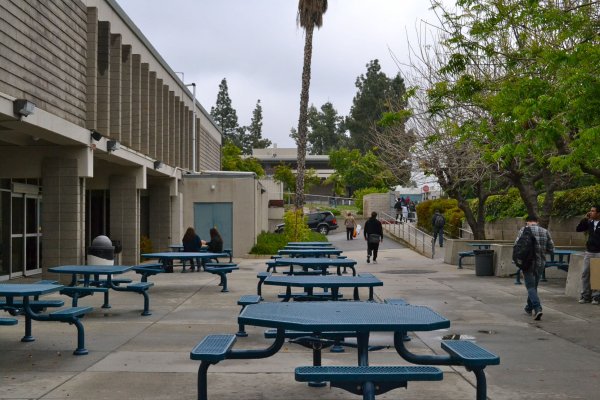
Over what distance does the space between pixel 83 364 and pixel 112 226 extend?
17139 mm

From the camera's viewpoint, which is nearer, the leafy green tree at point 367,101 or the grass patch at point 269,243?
the grass patch at point 269,243

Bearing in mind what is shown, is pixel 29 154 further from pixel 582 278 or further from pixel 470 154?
pixel 470 154

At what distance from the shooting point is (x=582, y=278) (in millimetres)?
14883

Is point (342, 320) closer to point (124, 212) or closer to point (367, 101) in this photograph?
point (124, 212)

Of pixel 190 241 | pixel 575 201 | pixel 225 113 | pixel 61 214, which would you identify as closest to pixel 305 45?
pixel 575 201

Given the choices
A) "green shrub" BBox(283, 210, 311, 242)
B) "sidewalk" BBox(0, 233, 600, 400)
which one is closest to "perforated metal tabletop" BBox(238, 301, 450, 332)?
"sidewalk" BBox(0, 233, 600, 400)

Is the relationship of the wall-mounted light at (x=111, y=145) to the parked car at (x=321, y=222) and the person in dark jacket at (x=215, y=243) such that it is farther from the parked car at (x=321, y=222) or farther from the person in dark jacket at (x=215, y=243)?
the parked car at (x=321, y=222)

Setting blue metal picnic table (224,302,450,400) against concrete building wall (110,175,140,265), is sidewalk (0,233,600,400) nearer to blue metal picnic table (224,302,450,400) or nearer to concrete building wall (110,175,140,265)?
blue metal picnic table (224,302,450,400)

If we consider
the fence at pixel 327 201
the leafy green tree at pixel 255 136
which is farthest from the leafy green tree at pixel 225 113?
the fence at pixel 327 201

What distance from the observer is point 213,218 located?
32.7 meters

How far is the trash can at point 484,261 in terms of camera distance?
21.3 m

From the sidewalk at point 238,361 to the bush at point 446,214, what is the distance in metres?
22.3

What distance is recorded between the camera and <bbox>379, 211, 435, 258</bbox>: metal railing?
33.3 metres

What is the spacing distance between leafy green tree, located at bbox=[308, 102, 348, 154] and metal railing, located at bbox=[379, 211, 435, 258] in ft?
224
